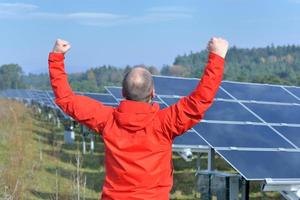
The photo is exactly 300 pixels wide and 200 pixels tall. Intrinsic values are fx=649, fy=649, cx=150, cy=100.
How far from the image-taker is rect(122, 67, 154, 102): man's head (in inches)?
137

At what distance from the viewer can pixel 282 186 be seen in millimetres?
5793

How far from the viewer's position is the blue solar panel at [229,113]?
7.91 metres

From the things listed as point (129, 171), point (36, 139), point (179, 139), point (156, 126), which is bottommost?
point (36, 139)

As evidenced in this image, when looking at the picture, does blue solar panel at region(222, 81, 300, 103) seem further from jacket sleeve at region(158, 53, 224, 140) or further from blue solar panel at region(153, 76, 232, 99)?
jacket sleeve at region(158, 53, 224, 140)

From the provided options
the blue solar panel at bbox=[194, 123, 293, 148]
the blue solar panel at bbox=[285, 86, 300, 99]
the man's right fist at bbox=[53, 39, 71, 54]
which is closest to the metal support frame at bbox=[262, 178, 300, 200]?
the blue solar panel at bbox=[194, 123, 293, 148]

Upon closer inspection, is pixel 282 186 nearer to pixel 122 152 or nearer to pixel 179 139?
pixel 122 152

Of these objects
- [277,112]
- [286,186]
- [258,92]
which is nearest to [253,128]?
[277,112]

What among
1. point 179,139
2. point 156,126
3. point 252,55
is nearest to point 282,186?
point 156,126

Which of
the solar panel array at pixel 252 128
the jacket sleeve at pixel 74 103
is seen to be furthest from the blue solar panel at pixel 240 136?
the jacket sleeve at pixel 74 103

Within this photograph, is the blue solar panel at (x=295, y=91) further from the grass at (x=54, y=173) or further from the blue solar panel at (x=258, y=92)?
the grass at (x=54, y=173)

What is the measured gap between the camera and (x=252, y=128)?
741 cm

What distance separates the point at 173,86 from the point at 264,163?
15.6 ft

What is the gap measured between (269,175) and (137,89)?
8.89ft

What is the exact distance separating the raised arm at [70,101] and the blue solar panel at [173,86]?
21.2 feet
